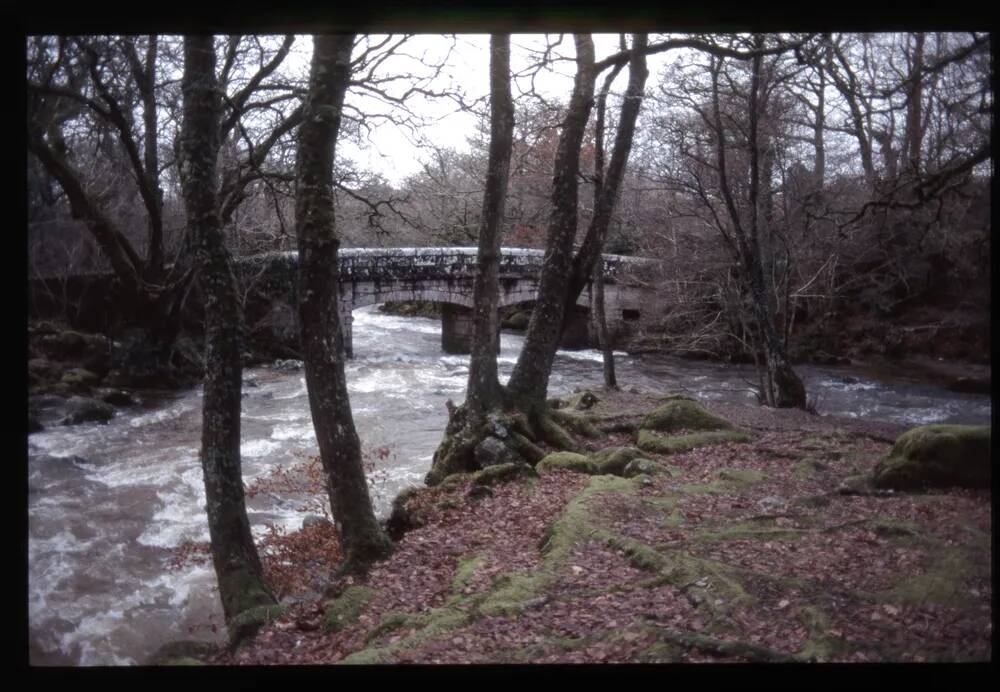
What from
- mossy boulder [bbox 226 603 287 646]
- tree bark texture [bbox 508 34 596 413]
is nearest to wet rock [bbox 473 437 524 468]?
tree bark texture [bbox 508 34 596 413]

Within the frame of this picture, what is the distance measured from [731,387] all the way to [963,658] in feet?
26.7

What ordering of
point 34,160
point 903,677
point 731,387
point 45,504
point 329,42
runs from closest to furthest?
point 903,677, point 34,160, point 45,504, point 329,42, point 731,387

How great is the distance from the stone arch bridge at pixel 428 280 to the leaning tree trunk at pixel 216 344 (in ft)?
12.5

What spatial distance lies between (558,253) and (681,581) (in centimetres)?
452

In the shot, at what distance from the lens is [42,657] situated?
3473 mm

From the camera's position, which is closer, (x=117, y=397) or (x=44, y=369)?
(x=44, y=369)

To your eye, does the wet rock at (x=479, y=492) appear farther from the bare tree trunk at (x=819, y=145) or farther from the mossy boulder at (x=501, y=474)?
the bare tree trunk at (x=819, y=145)

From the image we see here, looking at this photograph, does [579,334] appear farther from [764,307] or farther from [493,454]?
[493,454]

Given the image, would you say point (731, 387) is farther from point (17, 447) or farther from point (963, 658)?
point (17, 447)

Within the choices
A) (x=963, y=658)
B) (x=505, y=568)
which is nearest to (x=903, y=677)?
(x=963, y=658)

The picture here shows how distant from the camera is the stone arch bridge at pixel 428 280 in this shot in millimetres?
8453

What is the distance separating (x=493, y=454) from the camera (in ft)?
23.0

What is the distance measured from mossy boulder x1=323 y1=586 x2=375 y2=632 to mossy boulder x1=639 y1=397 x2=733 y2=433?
453 centimetres

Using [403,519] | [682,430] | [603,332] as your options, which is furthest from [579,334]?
[403,519]
